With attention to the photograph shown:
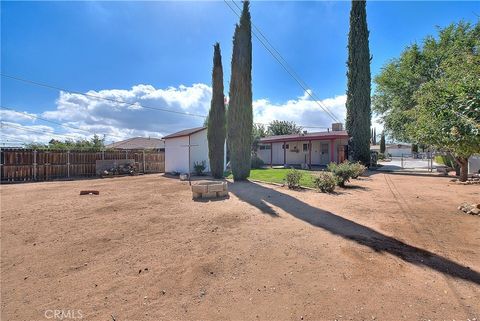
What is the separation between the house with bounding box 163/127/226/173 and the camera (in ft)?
59.1

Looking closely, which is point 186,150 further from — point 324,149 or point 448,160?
point 448,160

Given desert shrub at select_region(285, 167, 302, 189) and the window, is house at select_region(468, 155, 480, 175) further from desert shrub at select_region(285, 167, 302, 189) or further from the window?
desert shrub at select_region(285, 167, 302, 189)

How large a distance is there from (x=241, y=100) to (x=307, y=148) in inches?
495

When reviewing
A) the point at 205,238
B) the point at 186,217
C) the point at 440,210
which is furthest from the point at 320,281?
the point at 440,210

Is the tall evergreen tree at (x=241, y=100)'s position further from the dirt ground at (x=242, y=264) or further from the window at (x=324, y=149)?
the window at (x=324, y=149)

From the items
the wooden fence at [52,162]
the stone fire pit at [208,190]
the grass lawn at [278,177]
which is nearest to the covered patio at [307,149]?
the grass lawn at [278,177]

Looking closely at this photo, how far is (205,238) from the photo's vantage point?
4523mm

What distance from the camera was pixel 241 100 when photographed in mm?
12914

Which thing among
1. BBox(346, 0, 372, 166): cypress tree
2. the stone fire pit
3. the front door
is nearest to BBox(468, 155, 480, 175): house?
BBox(346, 0, 372, 166): cypress tree

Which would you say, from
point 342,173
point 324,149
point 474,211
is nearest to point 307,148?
point 324,149

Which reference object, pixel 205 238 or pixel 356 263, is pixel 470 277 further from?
pixel 205 238

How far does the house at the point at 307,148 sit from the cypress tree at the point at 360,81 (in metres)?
1.22

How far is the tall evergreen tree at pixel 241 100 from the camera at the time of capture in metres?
12.8

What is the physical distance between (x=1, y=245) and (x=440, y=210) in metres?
9.86
